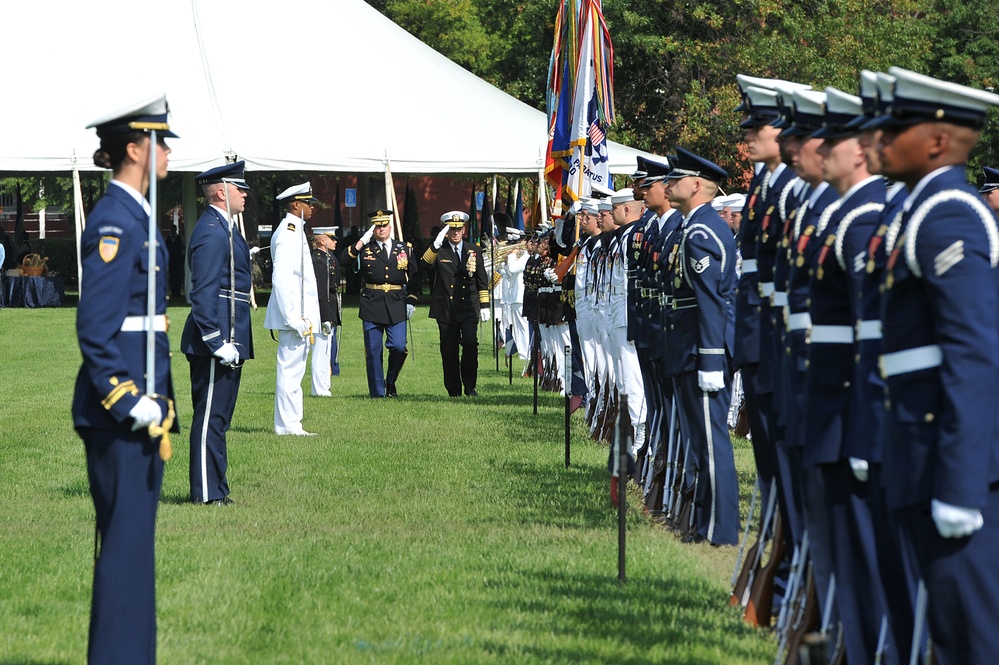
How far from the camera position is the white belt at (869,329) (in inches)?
185

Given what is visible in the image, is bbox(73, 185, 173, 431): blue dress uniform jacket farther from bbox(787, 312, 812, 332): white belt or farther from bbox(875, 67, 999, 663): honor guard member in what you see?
bbox(875, 67, 999, 663): honor guard member

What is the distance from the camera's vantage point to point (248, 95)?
107 ft

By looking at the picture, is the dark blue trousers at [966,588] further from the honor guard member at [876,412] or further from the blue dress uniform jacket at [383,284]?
the blue dress uniform jacket at [383,284]

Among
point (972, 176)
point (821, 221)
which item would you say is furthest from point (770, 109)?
point (972, 176)

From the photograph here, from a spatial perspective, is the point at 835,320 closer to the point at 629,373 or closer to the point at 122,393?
the point at 122,393

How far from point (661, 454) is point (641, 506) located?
463mm

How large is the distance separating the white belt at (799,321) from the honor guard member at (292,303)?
8568 millimetres

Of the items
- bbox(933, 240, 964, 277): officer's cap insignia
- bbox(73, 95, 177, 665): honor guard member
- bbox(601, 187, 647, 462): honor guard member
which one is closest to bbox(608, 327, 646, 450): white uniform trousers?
bbox(601, 187, 647, 462): honor guard member

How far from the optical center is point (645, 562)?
8.23m

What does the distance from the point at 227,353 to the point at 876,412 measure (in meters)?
6.24

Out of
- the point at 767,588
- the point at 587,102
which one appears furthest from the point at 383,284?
the point at 767,588

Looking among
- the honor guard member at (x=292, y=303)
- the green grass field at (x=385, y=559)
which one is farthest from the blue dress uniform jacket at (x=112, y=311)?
the honor guard member at (x=292, y=303)

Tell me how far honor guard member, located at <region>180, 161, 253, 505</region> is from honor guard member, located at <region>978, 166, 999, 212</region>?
5058mm

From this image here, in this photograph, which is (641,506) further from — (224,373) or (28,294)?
(28,294)
